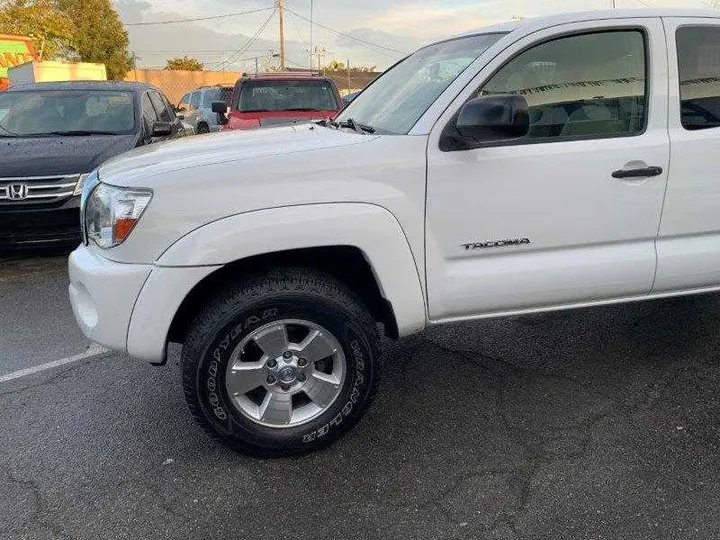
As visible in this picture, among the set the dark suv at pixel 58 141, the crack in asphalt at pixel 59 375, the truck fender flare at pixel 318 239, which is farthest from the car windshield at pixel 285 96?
the truck fender flare at pixel 318 239

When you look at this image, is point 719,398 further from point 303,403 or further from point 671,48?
point 303,403

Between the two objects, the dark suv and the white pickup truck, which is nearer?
the white pickup truck

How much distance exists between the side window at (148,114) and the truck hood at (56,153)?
1.56 feet

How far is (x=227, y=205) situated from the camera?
2.50 meters

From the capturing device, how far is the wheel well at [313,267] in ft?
8.83

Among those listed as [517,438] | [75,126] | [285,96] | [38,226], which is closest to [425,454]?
[517,438]

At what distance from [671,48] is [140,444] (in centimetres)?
316

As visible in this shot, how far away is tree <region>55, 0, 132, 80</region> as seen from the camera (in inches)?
1369

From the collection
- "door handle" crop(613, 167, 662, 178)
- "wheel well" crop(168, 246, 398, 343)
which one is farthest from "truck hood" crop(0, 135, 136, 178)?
"door handle" crop(613, 167, 662, 178)

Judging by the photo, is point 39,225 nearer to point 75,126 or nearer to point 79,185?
point 79,185

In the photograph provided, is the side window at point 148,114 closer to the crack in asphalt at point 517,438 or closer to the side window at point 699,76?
the crack in asphalt at point 517,438

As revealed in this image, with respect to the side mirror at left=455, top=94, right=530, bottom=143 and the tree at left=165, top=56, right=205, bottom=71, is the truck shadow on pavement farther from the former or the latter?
the tree at left=165, top=56, right=205, bottom=71

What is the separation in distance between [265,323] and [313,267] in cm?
35

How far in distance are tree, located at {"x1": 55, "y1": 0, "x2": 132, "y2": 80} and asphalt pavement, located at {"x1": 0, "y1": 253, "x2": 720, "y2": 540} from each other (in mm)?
35369
